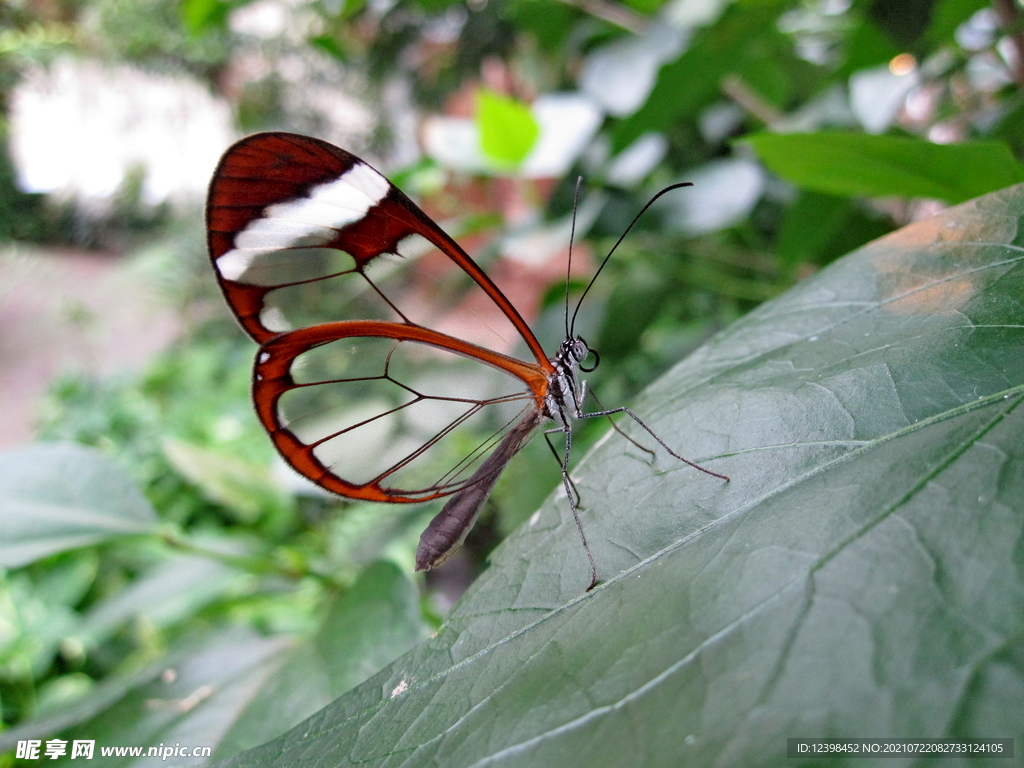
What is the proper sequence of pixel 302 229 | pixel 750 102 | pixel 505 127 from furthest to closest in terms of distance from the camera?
pixel 750 102 < pixel 505 127 < pixel 302 229

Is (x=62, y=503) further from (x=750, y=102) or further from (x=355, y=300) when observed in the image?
(x=750, y=102)

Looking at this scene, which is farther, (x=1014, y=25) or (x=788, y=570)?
(x=1014, y=25)

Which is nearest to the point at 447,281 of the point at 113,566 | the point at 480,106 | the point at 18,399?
the point at 480,106

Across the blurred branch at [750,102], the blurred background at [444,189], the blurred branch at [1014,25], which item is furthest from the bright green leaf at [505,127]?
the blurred branch at [1014,25]

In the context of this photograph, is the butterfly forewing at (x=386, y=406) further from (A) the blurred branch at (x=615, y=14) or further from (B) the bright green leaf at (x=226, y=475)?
(A) the blurred branch at (x=615, y=14)

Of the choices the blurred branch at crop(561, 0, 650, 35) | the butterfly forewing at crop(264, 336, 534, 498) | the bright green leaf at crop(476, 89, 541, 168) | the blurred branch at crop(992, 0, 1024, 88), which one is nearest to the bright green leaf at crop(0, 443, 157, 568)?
the butterfly forewing at crop(264, 336, 534, 498)

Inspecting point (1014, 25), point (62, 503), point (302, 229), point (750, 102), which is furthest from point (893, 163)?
point (62, 503)
